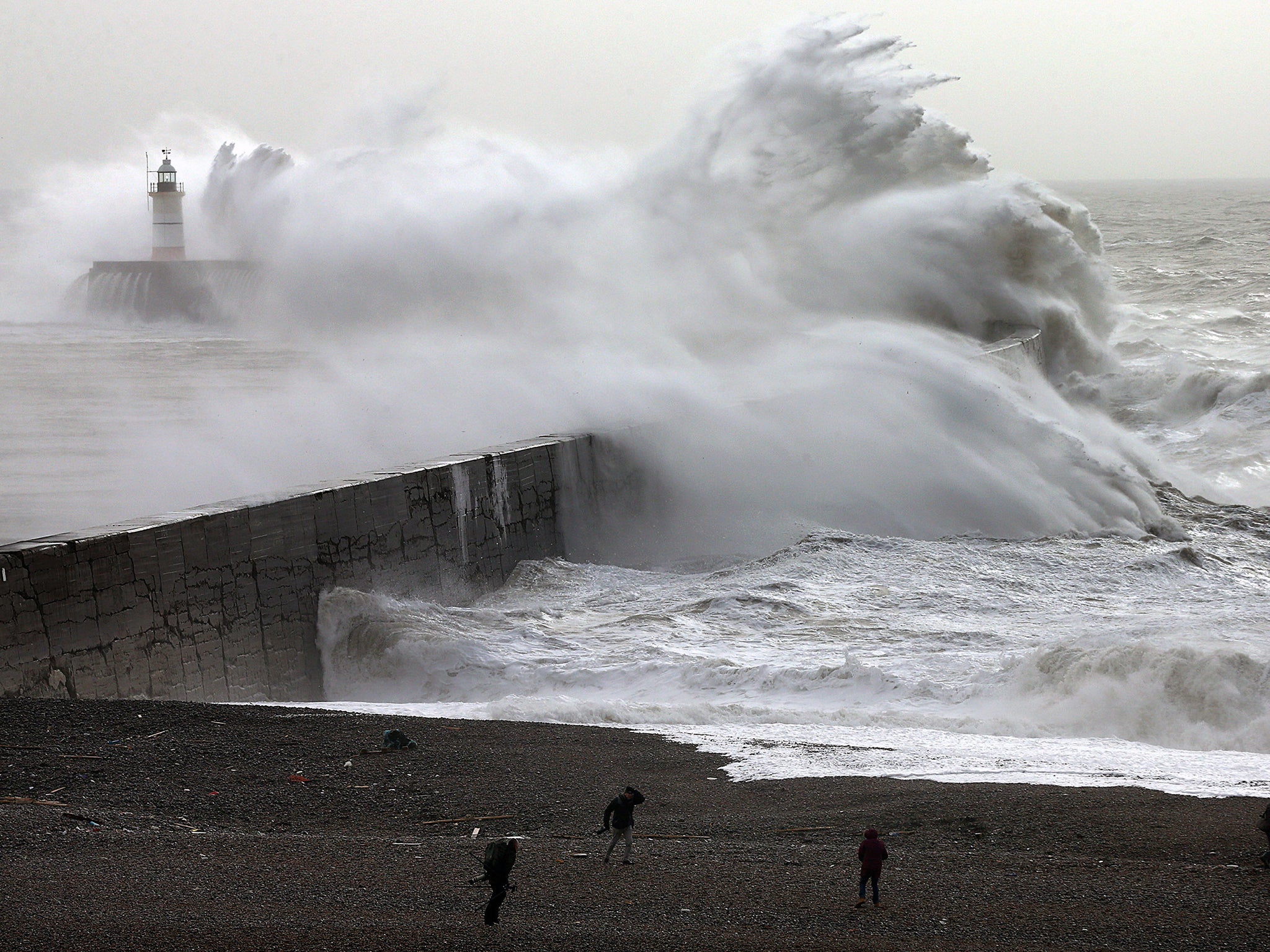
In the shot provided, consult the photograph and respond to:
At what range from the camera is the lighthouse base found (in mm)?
33875

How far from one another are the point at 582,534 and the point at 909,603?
3478 mm

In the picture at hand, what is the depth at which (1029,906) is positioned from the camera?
377 centimetres

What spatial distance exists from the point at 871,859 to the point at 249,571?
557 centimetres

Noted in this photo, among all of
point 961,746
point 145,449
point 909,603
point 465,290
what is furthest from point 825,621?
point 465,290

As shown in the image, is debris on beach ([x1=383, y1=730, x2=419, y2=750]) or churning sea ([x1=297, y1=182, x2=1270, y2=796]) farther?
churning sea ([x1=297, y1=182, x2=1270, y2=796])

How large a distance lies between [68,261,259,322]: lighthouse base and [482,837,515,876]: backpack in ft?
102

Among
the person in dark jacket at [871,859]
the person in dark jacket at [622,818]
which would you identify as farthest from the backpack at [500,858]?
the person in dark jacket at [871,859]

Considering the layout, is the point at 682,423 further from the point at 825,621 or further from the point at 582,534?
the point at 825,621

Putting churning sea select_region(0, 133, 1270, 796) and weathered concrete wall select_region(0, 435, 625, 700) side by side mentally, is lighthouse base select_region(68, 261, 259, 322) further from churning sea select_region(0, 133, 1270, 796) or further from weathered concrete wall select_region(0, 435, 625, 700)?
weathered concrete wall select_region(0, 435, 625, 700)

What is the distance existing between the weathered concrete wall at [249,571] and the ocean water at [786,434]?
379 mm

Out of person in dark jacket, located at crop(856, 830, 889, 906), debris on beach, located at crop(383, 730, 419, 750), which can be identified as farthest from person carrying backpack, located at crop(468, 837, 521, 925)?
debris on beach, located at crop(383, 730, 419, 750)

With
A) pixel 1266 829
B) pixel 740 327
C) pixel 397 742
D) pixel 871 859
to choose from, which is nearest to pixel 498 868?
pixel 871 859

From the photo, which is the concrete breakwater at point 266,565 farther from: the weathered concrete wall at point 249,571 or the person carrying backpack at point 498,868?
the person carrying backpack at point 498,868

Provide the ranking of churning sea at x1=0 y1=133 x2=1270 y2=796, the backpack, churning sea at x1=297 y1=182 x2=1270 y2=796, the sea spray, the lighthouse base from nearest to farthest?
the backpack < churning sea at x1=297 y1=182 x2=1270 y2=796 < churning sea at x1=0 y1=133 x2=1270 y2=796 < the sea spray < the lighthouse base
